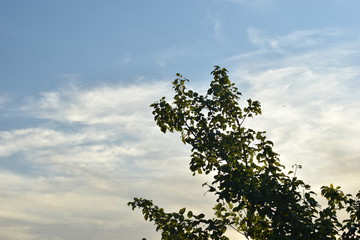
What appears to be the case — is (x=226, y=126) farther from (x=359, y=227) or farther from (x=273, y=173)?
(x=359, y=227)

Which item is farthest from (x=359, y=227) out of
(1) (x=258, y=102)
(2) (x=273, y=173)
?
(1) (x=258, y=102)

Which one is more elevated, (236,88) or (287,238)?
(236,88)

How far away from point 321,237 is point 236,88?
506 centimetres

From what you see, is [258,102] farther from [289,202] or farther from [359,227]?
[359,227]

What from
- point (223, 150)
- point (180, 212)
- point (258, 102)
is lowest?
point (180, 212)

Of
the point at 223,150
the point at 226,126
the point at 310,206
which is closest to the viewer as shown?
the point at 310,206

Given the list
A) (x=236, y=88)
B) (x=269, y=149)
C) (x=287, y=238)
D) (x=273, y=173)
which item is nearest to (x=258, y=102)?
(x=236, y=88)

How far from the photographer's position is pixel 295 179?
11344mm

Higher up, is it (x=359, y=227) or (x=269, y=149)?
(x=269, y=149)

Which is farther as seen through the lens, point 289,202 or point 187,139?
point 187,139

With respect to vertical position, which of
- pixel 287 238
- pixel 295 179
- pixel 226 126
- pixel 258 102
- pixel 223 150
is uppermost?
pixel 258 102

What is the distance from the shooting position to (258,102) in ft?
44.0

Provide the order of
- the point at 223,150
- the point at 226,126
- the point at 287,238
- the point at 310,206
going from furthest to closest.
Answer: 1. the point at 226,126
2. the point at 223,150
3. the point at 310,206
4. the point at 287,238

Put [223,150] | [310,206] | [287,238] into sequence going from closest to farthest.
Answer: [287,238] < [310,206] < [223,150]
